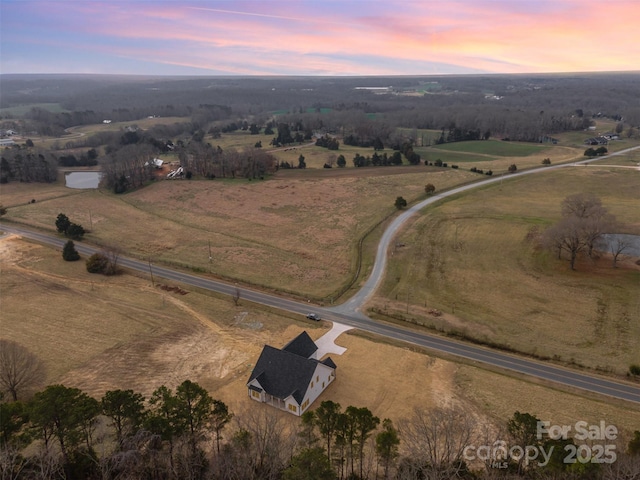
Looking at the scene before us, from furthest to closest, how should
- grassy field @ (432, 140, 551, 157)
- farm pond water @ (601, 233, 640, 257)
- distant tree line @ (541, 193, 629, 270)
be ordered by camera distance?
grassy field @ (432, 140, 551, 157) < farm pond water @ (601, 233, 640, 257) < distant tree line @ (541, 193, 629, 270)

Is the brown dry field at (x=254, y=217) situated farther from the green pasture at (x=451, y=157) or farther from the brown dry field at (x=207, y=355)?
the green pasture at (x=451, y=157)

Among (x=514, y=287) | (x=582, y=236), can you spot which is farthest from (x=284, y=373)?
(x=582, y=236)

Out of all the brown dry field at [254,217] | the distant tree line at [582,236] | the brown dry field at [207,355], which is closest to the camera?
the brown dry field at [207,355]

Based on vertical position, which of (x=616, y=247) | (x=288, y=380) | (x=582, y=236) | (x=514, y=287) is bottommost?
(x=514, y=287)

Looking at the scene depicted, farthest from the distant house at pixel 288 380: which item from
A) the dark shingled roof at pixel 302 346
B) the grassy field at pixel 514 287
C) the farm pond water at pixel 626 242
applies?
the farm pond water at pixel 626 242

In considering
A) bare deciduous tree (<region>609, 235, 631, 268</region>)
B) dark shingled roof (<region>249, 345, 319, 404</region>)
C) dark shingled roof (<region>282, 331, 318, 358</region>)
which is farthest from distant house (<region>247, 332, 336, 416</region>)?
bare deciduous tree (<region>609, 235, 631, 268</region>)

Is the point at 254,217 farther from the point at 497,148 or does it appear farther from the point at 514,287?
the point at 497,148

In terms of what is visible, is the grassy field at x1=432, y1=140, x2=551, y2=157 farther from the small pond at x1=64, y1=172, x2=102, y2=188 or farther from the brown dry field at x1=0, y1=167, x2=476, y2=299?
the small pond at x1=64, y1=172, x2=102, y2=188
